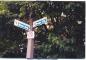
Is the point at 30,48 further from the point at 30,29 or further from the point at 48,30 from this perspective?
the point at 48,30

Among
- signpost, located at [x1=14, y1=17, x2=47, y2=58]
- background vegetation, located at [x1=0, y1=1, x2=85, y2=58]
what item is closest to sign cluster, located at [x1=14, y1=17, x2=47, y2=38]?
signpost, located at [x1=14, y1=17, x2=47, y2=58]

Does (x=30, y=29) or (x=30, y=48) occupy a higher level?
(x=30, y=29)

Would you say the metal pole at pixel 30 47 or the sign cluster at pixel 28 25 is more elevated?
the sign cluster at pixel 28 25

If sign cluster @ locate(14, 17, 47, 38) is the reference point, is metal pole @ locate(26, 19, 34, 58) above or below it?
below

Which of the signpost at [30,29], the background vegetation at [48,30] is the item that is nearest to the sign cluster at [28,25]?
the signpost at [30,29]

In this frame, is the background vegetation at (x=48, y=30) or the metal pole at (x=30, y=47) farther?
the background vegetation at (x=48, y=30)

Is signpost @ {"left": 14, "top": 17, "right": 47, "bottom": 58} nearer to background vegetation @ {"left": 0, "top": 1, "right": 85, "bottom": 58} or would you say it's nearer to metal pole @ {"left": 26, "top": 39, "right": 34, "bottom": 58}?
metal pole @ {"left": 26, "top": 39, "right": 34, "bottom": 58}

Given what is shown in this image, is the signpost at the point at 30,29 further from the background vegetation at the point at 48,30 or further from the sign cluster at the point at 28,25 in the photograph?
the background vegetation at the point at 48,30

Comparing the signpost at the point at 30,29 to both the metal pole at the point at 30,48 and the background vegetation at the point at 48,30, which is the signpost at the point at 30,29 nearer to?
the metal pole at the point at 30,48

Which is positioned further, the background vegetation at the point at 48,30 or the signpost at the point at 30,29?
the background vegetation at the point at 48,30

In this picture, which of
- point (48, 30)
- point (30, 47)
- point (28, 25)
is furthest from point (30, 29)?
point (48, 30)

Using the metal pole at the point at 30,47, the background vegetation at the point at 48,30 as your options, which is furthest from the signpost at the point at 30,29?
the background vegetation at the point at 48,30

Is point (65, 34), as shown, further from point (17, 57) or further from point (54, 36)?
point (17, 57)

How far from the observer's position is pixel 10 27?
8.48 feet
